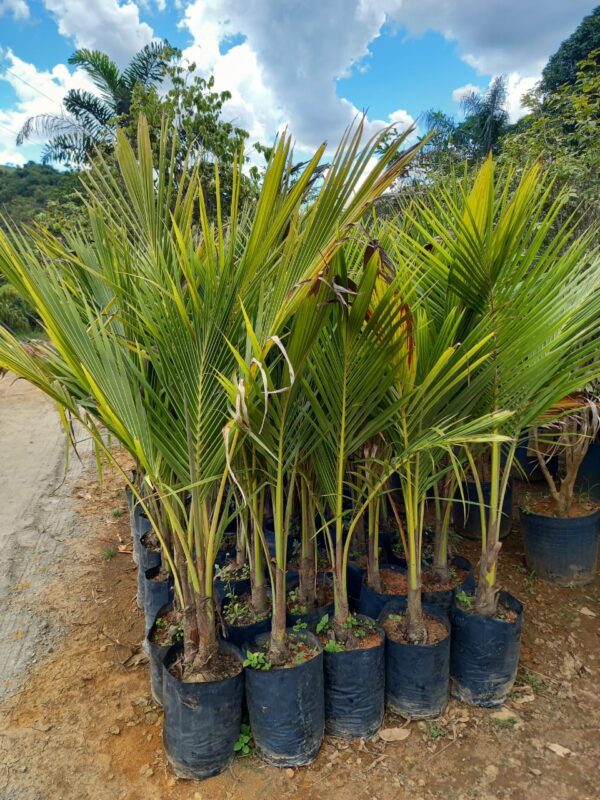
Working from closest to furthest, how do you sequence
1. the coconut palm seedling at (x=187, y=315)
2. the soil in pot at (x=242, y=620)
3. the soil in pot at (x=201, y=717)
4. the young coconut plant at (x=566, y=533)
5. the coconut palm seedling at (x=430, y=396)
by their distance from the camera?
the coconut palm seedling at (x=187, y=315)
the coconut palm seedling at (x=430, y=396)
the soil in pot at (x=201, y=717)
the soil in pot at (x=242, y=620)
the young coconut plant at (x=566, y=533)

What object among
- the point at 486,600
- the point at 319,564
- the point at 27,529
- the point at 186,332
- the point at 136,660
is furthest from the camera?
the point at 27,529

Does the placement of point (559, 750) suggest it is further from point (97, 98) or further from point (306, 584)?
point (97, 98)

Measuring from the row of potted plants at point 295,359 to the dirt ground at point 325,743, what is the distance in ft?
0.42

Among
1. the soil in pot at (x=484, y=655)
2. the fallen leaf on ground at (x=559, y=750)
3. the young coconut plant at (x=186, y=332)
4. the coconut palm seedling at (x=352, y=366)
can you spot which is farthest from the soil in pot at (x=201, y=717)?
the fallen leaf on ground at (x=559, y=750)

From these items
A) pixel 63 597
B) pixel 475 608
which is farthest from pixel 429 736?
pixel 63 597

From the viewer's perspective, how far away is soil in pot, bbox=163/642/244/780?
165 centimetres

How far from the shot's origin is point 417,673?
1.88 meters

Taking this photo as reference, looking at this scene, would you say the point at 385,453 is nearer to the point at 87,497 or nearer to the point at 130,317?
the point at 130,317

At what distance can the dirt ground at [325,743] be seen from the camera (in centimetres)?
167

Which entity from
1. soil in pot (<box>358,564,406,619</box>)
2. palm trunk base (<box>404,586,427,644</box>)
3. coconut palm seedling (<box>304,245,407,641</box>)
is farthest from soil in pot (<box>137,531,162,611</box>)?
palm trunk base (<box>404,586,427,644</box>)

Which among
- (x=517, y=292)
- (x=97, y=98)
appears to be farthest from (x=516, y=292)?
(x=97, y=98)

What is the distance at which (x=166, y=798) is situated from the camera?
5.40 ft

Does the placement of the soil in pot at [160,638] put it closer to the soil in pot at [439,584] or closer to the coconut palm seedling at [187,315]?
the coconut palm seedling at [187,315]

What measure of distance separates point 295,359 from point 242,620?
1216 millimetres
